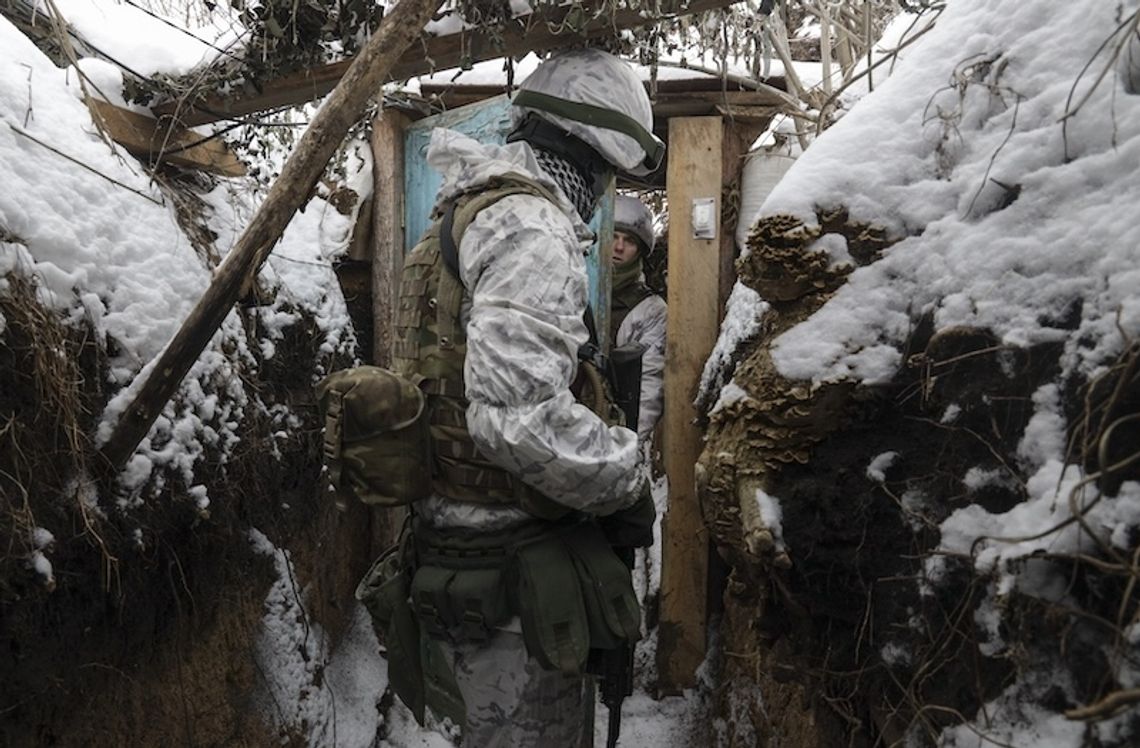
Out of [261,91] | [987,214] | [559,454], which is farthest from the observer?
[261,91]

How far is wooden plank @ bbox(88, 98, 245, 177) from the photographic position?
2629mm

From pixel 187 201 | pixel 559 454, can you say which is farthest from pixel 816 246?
pixel 187 201

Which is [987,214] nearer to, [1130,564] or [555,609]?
[1130,564]

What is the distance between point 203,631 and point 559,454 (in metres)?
1.42

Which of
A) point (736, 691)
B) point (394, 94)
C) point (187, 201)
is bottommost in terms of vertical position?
point (736, 691)

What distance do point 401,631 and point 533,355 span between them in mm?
903

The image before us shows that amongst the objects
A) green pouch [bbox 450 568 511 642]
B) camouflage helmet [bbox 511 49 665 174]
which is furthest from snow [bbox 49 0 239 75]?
green pouch [bbox 450 568 511 642]

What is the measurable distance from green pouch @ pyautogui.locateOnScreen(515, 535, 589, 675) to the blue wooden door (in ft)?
6.54

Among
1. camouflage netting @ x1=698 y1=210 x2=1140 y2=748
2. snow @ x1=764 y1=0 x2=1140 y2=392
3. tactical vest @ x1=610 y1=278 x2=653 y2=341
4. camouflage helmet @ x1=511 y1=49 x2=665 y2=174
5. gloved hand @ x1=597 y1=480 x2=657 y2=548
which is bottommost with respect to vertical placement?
gloved hand @ x1=597 y1=480 x2=657 y2=548

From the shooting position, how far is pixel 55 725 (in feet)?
5.55

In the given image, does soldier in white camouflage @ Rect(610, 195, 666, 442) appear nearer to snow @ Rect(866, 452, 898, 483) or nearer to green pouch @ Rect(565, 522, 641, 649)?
green pouch @ Rect(565, 522, 641, 649)

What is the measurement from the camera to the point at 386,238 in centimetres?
→ 394

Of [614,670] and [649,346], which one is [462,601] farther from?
[649,346]

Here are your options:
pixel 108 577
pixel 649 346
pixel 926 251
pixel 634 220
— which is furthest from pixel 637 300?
pixel 108 577
